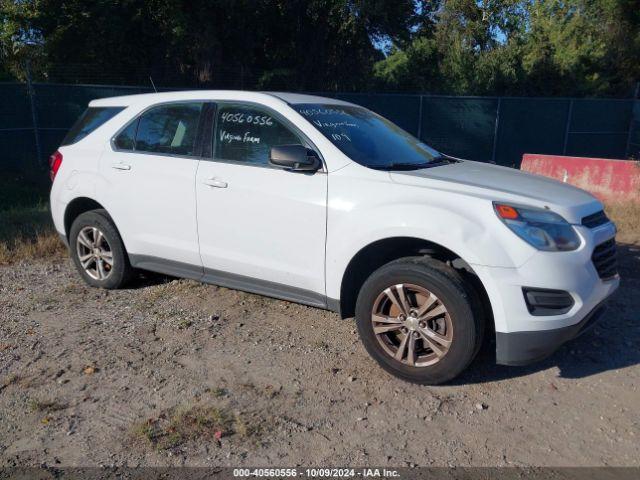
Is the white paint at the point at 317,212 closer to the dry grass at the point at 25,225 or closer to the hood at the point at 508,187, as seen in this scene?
the hood at the point at 508,187

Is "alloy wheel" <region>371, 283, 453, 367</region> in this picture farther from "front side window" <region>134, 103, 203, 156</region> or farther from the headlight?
"front side window" <region>134, 103, 203, 156</region>

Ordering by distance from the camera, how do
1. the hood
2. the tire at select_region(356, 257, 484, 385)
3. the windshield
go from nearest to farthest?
the tire at select_region(356, 257, 484, 385)
the hood
the windshield

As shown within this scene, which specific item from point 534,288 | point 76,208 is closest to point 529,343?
point 534,288

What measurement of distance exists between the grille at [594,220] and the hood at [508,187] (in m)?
0.03

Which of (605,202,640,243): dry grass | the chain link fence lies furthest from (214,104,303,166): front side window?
the chain link fence

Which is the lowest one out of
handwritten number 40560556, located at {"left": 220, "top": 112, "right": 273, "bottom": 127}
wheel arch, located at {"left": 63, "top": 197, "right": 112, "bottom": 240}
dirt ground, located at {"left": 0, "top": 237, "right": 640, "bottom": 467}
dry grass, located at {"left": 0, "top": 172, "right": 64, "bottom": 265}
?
dry grass, located at {"left": 0, "top": 172, "right": 64, "bottom": 265}

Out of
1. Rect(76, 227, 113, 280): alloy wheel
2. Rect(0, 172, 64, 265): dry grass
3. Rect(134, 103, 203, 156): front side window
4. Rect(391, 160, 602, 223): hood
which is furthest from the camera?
Rect(0, 172, 64, 265): dry grass

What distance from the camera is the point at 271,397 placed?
3893 millimetres

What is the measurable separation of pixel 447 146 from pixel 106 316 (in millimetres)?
13361

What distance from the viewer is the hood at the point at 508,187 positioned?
3883 millimetres

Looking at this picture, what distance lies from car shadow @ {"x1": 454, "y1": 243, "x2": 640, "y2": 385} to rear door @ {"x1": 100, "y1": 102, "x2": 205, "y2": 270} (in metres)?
2.34

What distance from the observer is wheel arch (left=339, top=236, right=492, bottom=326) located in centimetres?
396

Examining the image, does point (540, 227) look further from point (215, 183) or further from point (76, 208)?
point (76, 208)

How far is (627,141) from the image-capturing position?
19391mm
